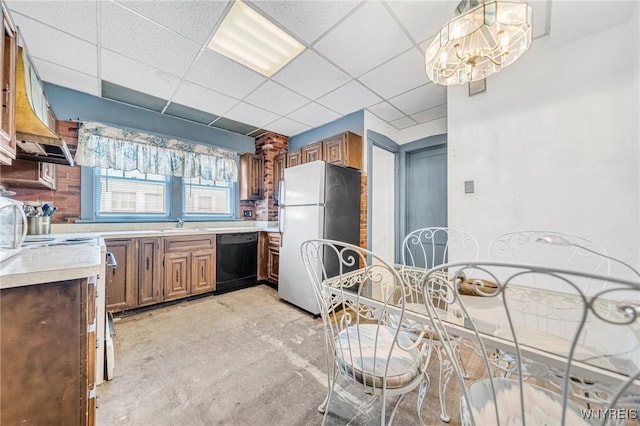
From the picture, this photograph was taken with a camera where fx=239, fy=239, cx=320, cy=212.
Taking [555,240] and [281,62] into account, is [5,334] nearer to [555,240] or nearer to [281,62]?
[555,240]

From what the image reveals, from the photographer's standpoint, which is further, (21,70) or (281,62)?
(281,62)

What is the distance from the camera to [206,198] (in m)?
3.88

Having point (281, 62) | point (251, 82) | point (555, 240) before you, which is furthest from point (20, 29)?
point (555, 240)

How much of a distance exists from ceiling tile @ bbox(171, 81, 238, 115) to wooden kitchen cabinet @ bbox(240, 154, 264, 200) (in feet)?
3.31

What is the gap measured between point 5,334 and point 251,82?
248cm

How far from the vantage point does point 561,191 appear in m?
1.78

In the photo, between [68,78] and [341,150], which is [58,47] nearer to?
[68,78]

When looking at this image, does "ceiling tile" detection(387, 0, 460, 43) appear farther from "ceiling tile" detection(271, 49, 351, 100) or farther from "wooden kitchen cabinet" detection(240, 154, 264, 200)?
"wooden kitchen cabinet" detection(240, 154, 264, 200)

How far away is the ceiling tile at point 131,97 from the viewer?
2612 mm

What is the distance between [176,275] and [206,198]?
4.56 ft

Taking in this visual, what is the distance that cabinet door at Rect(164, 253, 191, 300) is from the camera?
112 inches

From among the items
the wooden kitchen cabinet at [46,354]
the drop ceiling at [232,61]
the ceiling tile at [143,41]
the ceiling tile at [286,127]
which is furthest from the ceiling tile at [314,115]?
the wooden kitchen cabinet at [46,354]

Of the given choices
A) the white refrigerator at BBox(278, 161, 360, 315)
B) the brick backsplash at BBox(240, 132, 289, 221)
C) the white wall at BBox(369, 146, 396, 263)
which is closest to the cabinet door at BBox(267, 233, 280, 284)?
the white refrigerator at BBox(278, 161, 360, 315)

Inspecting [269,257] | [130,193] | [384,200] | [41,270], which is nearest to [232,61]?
[41,270]
